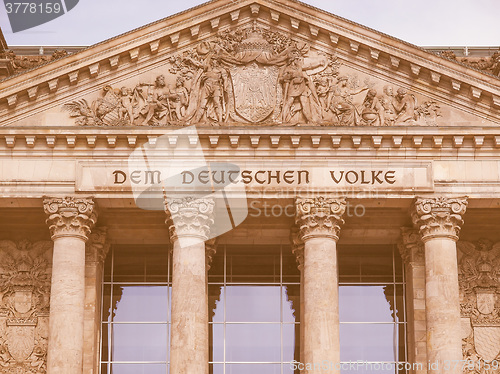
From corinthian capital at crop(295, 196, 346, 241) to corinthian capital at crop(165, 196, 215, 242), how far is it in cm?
270

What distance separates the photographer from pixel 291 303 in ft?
129

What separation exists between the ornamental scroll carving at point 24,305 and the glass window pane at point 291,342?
299 inches

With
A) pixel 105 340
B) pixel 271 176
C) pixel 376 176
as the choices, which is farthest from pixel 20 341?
pixel 376 176

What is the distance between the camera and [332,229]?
3591cm

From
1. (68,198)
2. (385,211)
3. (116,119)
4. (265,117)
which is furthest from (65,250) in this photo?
(385,211)

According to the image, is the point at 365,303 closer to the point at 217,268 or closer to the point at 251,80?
the point at 217,268

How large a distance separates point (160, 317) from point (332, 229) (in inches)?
275

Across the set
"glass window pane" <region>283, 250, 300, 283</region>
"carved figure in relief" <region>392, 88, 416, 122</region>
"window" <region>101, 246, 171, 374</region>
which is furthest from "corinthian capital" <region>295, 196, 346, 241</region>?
"window" <region>101, 246, 171, 374</region>

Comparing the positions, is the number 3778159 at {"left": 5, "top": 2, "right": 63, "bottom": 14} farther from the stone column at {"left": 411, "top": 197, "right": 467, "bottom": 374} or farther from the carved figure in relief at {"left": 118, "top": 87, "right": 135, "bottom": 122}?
the stone column at {"left": 411, "top": 197, "right": 467, "bottom": 374}

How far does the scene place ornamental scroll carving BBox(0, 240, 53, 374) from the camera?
37.2 meters

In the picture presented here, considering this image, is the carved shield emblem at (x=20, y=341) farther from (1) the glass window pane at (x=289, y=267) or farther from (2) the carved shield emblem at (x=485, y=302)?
(2) the carved shield emblem at (x=485, y=302)

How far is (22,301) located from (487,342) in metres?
14.6

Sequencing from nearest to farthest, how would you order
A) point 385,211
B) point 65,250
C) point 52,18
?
point 65,250 < point 385,211 < point 52,18

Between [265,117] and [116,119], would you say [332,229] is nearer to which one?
[265,117]
